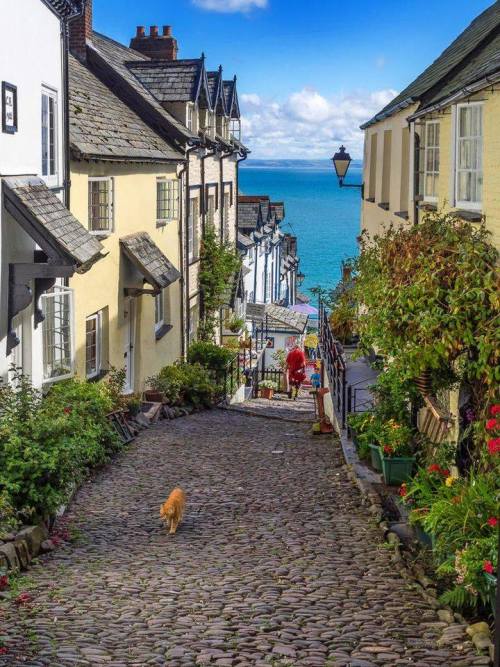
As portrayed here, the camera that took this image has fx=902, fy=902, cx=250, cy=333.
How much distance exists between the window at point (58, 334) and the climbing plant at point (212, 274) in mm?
13893

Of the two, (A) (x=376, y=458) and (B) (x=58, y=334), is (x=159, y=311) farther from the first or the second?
(A) (x=376, y=458)

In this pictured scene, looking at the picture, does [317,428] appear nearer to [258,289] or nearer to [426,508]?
[426,508]

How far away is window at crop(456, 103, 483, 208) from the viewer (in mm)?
11141

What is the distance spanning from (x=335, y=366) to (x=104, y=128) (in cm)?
698

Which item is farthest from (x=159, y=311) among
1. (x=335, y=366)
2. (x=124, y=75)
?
(x=335, y=366)

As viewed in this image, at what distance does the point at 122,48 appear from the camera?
2947cm

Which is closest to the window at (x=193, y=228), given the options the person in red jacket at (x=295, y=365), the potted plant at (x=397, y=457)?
the person in red jacket at (x=295, y=365)

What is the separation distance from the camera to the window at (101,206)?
1779cm

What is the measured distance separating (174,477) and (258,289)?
3623 cm

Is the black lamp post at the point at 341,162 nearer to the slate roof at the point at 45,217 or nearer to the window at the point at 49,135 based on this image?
the window at the point at 49,135

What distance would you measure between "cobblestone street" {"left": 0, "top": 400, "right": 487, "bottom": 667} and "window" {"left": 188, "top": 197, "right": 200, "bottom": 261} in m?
13.4

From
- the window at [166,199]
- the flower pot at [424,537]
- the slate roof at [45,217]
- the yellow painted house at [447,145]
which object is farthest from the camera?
the window at [166,199]

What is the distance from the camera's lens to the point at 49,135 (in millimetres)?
14664

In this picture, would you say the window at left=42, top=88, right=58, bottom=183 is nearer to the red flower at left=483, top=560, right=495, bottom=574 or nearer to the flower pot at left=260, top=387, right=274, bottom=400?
the red flower at left=483, top=560, right=495, bottom=574
